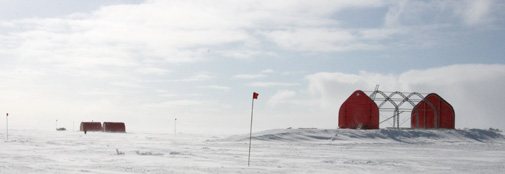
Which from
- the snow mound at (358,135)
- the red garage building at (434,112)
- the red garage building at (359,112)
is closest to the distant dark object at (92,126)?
the snow mound at (358,135)

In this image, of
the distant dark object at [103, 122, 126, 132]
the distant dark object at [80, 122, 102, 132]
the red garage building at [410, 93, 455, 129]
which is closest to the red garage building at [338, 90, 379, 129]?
the red garage building at [410, 93, 455, 129]

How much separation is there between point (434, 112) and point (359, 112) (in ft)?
31.8

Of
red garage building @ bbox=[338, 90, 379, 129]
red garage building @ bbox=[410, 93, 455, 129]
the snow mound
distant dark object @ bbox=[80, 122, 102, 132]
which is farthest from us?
distant dark object @ bbox=[80, 122, 102, 132]

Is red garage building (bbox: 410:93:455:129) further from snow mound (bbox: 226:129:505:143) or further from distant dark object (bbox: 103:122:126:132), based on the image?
distant dark object (bbox: 103:122:126:132)

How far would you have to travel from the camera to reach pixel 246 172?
16047 mm

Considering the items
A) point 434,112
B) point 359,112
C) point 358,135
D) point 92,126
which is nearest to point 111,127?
point 92,126

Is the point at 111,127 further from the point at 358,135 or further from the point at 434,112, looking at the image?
the point at 434,112

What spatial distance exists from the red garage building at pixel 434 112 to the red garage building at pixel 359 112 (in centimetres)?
729

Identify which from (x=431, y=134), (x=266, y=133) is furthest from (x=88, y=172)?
(x=431, y=134)

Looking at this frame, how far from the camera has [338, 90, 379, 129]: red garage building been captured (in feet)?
153

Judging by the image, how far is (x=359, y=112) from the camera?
47.2 metres

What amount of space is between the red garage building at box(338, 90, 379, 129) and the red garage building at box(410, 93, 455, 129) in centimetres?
729

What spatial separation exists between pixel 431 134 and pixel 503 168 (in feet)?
85.5

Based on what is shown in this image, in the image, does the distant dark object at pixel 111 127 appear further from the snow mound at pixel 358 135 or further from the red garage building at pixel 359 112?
the red garage building at pixel 359 112
